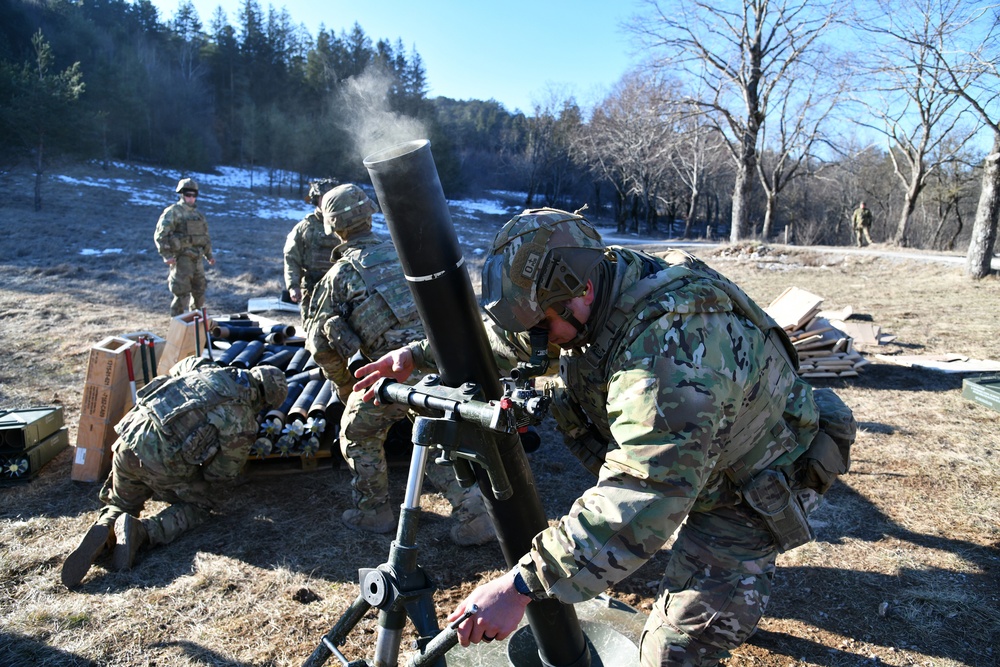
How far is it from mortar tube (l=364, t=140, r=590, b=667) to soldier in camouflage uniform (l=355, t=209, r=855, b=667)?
0.45ft

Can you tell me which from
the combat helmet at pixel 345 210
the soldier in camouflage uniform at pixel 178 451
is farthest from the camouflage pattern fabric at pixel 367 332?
the soldier in camouflage uniform at pixel 178 451

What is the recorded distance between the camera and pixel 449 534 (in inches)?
166

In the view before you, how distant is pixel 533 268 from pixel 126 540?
130 inches

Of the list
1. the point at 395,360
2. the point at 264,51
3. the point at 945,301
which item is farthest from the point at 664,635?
the point at 264,51

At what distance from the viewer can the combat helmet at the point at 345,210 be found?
4.68 meters

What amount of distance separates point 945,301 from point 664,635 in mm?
12486

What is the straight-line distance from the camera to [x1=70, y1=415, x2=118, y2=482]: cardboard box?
15.9 ft

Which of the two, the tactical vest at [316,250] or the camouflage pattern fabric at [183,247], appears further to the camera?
the camouflage pattern fabric at [183,247]

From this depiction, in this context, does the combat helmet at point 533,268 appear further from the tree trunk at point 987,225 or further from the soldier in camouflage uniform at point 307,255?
the tree trunk at point 987,225

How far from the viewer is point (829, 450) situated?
2436 millimetres

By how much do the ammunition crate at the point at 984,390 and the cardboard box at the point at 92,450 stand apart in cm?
807

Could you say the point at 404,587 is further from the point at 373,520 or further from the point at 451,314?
the point at 373,520

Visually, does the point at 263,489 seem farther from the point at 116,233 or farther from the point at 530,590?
the point at 116,233

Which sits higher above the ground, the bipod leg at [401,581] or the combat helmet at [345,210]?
the combat helmet at [345,210]
